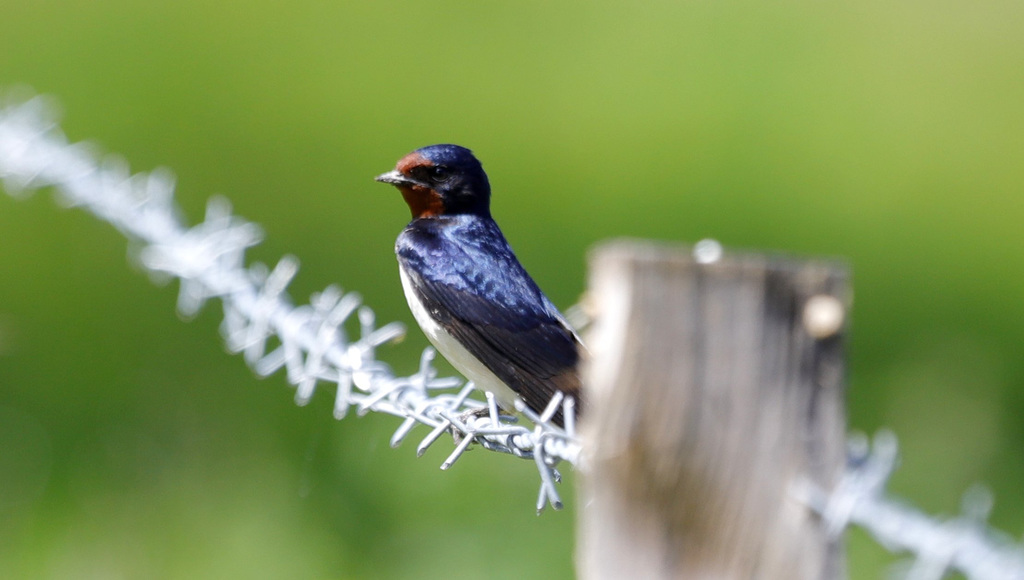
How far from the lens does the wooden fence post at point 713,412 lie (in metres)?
0.76

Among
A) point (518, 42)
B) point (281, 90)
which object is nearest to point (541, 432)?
point (281, 90)

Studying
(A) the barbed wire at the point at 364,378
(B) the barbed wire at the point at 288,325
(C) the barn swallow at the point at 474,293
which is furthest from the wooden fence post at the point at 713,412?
(C) the barn swallow at the point at 474,293

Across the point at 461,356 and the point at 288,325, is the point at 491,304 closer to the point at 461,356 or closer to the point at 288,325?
the point at 461,356

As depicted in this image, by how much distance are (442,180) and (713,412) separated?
5.66 feet

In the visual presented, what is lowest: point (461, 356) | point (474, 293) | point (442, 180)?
point (461, 356)

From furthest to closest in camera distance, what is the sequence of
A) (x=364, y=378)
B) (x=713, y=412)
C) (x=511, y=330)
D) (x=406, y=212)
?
(x=406, y=212) < (x=511, y=330) < (x=364, y=378) < (x=713, y=412)

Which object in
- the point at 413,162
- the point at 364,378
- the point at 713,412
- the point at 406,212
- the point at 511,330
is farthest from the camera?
the point at 406,212

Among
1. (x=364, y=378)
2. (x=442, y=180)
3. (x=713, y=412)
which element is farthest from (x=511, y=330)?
(x=713, y=412)

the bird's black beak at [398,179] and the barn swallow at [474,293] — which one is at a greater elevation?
the bird's black beak at [398,179]

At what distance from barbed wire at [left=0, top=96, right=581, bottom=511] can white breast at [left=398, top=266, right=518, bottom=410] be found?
46 mm

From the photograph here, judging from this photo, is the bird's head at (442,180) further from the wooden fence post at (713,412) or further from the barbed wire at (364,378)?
the wooden fence post at (713,412)

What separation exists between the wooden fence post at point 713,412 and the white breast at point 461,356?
4.61 ft

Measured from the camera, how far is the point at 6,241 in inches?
204

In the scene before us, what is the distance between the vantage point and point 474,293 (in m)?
2.30
